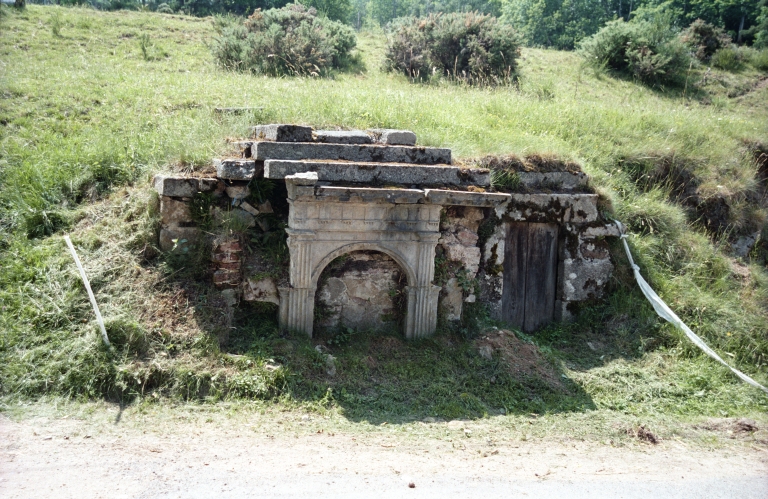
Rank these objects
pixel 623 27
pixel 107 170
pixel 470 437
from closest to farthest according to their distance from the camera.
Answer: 1. pixel 470 437
2. pixel 107 170
3. pixel 623 27

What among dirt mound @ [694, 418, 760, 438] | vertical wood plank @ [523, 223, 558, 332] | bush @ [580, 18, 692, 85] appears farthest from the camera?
bush @ [580, 18, 692, 85]

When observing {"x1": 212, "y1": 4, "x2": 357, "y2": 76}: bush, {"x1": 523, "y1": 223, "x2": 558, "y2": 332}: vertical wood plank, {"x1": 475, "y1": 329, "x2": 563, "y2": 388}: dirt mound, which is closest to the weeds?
{"x1": 212, "y1": 4, "x2": 357, "y2": 76}: bush

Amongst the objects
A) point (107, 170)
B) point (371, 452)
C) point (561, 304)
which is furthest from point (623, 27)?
point (371, 452)

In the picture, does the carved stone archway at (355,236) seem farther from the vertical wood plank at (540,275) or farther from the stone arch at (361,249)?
the vertical wood plank at (540,275)

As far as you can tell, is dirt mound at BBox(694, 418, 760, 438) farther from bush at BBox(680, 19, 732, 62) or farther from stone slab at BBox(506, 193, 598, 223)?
bush at BBox(680, 19, 732, 62)

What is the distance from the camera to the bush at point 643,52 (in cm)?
1564

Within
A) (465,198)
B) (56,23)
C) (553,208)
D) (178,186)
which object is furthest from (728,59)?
(56,23)

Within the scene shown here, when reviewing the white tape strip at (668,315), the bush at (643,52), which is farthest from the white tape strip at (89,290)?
the bush at (643,52)

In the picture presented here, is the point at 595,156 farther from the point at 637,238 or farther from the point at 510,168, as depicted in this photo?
the point at 510,168

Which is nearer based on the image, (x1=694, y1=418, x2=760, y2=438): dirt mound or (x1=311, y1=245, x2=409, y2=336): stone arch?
(x1=694, y1=418, x2=760, y2=438): dirt mound

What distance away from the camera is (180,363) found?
554 cm

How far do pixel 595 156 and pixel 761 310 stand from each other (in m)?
3.07

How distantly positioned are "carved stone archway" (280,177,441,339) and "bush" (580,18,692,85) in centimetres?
1177

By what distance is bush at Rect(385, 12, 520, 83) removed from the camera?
14461mm
